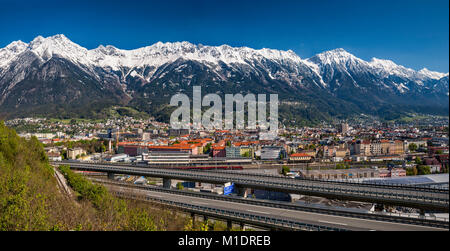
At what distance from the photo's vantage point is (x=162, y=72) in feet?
482

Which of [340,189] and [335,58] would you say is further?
[335,58]

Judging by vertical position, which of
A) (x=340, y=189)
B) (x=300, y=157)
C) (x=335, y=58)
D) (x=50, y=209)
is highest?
(x=335, y=58)

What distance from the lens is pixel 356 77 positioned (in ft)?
393

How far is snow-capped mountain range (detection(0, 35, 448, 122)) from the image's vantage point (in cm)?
9731

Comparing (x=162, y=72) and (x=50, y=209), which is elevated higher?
(x=162, y=72)

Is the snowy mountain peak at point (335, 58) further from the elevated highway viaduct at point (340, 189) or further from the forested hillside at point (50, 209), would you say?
the forested hillside at point (50, 209)

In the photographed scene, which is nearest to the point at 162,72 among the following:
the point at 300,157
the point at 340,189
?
the point at 300,157

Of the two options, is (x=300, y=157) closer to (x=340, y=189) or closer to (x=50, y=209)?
(x=340, y=189)

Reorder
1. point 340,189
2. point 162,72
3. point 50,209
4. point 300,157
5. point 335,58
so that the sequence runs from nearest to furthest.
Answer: point 50,209 → point 340,189 → point 300,157 → point 162,72 → point 335,58

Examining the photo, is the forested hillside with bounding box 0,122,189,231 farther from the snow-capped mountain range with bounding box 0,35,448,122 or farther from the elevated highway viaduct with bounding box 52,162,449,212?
the snow-capped mountain range with bounding box 0,35,448,122

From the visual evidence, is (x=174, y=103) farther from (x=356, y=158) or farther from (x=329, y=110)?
(x=356, y=158)

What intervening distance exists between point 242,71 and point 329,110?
64.9m

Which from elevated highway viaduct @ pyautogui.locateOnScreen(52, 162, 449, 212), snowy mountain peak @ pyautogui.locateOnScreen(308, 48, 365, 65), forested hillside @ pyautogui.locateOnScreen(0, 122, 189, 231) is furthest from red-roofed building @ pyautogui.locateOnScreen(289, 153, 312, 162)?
snowy mountain peak @ pyautogui.locateOnScreen(308, 48, 365, 65)

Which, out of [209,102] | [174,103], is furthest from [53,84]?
[209,102]
